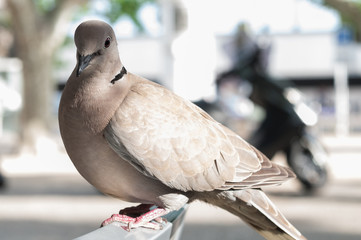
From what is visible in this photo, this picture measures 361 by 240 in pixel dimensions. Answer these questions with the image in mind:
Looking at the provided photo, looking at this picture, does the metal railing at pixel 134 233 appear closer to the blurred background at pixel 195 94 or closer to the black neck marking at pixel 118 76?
the black neck marking at pixel 118 76

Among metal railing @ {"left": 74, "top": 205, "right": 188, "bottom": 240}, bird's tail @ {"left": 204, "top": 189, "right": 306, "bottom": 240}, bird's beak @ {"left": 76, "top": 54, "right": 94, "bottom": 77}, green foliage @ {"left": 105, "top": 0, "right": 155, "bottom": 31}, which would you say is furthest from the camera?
green foliage @ {"left": 105, "top": 0, "right": 155, "bottom": 31}

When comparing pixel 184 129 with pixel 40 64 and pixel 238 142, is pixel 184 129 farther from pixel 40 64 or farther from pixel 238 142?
pixel 40 64

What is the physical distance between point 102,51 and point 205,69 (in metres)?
10.4

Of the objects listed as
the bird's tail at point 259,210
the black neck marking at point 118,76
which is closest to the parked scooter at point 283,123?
the bird's tail at point 259,210

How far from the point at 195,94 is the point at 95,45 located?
9872mm

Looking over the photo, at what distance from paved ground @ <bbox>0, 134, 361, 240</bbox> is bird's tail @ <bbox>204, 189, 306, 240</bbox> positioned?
3.40 metres

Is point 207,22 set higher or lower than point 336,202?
higher

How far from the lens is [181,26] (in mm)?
13273

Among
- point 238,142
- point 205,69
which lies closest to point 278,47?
point 205,69

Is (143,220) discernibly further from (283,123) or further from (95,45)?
(283,123)

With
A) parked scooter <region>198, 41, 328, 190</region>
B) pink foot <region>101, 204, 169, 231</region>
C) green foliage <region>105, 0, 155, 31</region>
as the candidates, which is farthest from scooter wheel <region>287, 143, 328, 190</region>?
green foliage <region>105, 0, 155, 31</region>

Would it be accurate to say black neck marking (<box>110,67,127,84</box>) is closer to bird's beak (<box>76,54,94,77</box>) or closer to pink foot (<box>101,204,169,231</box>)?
bird's beak (<box>76,54,94,77</box>)

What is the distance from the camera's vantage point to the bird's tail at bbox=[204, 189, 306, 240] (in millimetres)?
1467

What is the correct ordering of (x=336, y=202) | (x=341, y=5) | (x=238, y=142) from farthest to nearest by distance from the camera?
(x=341, y=5) → (x=336, y=202) → (x=238, y=142)
